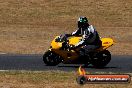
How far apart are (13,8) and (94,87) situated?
90.9 feet

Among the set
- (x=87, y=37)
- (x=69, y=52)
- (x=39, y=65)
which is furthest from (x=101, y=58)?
(x=39, y=65)

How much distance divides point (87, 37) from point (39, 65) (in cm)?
192

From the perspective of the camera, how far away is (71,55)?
1881cm

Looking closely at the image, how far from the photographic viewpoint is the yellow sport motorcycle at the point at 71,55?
61.4ft

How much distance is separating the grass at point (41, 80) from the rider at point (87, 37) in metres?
2.95

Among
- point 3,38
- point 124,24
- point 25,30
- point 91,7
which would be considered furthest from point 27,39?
point 91,7

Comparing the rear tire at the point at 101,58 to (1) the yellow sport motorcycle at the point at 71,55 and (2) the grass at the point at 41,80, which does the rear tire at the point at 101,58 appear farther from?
(2) the grass at the point at 41,80

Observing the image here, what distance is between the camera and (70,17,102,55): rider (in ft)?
60.0

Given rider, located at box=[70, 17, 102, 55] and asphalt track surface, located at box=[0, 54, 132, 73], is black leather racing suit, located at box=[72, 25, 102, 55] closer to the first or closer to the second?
rider, located at box=[70, 17, 102, 55]

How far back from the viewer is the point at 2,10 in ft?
129

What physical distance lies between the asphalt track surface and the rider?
2.14 ft

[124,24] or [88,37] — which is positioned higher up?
[88,37]

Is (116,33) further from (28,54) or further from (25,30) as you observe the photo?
(28,54)

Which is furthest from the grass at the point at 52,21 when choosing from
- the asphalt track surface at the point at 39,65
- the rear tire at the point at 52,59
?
the rear tire at the point at 52,59
